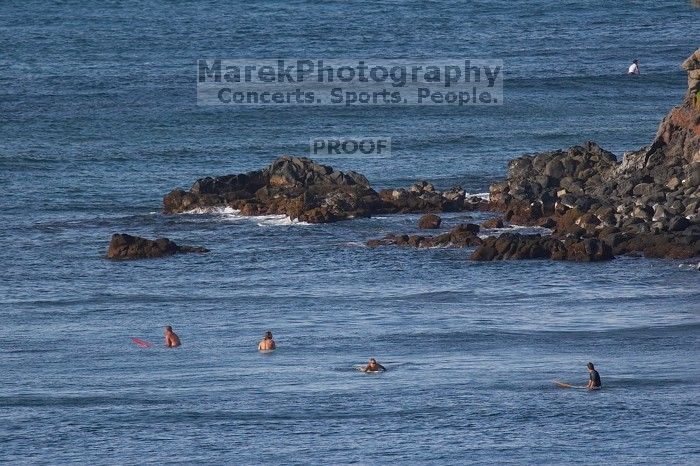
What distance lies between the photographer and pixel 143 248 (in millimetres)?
67875

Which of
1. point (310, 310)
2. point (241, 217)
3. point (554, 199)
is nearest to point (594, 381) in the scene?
point (310, 310)

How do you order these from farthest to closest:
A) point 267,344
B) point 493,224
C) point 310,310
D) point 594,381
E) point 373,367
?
point 493,224, point 310,310, point 267,344, point 373,367, point 594,381

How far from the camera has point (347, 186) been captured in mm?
73938

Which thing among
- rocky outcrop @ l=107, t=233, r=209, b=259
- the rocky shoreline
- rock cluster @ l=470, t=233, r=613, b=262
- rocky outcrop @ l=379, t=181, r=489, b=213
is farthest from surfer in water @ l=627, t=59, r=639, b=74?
rocky outcrop @ l=107, t=233, r=209, b=259

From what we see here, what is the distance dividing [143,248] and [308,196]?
813 cm

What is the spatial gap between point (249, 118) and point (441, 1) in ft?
155

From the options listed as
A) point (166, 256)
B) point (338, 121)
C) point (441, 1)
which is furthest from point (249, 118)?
point (441, 1)

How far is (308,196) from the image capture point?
72.6 metres


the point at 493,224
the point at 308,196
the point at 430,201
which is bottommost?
the point at 493,224

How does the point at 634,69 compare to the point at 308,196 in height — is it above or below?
above

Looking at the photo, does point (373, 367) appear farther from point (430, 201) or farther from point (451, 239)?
point (430, 201)

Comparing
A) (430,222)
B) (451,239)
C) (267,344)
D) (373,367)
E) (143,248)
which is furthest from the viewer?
(430,222)

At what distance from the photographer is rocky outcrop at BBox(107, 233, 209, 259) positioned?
6769 centimetres

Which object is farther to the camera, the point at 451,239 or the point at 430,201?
the point at 430,201
